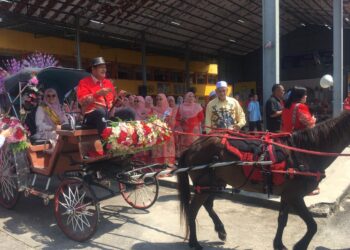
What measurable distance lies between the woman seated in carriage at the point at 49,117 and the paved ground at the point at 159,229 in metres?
1.19

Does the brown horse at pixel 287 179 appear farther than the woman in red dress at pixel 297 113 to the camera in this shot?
No

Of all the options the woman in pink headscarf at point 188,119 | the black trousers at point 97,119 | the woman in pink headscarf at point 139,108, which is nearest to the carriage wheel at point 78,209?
the black trousers at point 97,119

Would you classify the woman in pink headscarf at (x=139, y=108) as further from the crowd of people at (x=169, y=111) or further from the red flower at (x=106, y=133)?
the red flower at (x=106, y=133)

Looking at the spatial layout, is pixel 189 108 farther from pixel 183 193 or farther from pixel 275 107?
pixel 183 193

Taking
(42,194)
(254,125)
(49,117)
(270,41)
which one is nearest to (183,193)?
(42,194)

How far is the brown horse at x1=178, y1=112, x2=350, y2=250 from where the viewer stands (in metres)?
4.08

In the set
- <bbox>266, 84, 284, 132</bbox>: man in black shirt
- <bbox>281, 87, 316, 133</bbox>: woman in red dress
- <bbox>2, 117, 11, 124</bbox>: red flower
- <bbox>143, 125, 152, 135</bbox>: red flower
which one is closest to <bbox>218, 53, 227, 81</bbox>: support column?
<bbox>266, 84, 284, 132</bbox>: man in black shirt

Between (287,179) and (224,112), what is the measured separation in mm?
2072

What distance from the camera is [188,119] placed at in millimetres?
7625

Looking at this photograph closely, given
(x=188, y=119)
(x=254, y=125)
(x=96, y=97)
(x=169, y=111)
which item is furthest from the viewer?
(x=254, y=125)

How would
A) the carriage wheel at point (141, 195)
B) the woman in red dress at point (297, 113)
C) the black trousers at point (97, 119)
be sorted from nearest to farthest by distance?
1. the black trousers at point (97, 119)
2. the woman in red dress at point (297, 113)
3. the carriage wheel at point (141, 195)

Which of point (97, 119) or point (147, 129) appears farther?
point (147, 129)

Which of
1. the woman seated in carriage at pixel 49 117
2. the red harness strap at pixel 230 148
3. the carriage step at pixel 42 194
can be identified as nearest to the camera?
the red harness strap at pixel 230 148

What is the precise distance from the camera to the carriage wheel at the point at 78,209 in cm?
479
